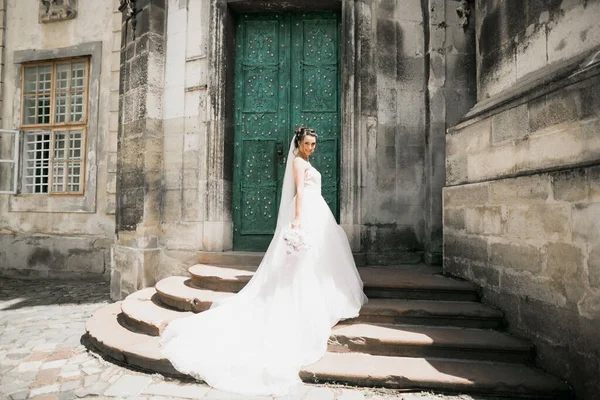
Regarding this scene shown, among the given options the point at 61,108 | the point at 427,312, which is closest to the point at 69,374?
the point at 427,312

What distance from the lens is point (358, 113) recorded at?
4988 mm

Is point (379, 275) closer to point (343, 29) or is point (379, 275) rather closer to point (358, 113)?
point (358, 113)

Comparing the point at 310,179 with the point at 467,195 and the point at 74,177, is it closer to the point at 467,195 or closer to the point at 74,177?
the point at 467,195

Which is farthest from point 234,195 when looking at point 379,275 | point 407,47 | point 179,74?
point 407,47

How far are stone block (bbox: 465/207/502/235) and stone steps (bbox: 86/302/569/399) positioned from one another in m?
1.17

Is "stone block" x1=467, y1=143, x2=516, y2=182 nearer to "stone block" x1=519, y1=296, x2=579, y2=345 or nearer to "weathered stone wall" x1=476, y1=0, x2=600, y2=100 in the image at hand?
"weathered stone wall" x1=476, y1=0, x2=600, y2=100

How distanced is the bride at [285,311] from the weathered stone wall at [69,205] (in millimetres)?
4847

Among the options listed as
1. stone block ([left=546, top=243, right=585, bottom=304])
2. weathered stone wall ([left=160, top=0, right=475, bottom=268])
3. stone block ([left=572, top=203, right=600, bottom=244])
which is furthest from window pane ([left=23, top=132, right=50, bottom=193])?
stone block ([left=572, top=203, right=600, bottom=244])

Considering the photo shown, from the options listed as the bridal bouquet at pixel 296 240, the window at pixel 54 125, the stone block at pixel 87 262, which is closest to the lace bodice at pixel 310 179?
the bridal bouquet at pixel 296 240

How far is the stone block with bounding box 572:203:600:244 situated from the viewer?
235 cm

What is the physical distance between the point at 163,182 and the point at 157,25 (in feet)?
7.60

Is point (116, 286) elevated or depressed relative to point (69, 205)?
depressed

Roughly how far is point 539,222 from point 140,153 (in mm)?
4877

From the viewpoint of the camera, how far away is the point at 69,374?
2986mm
